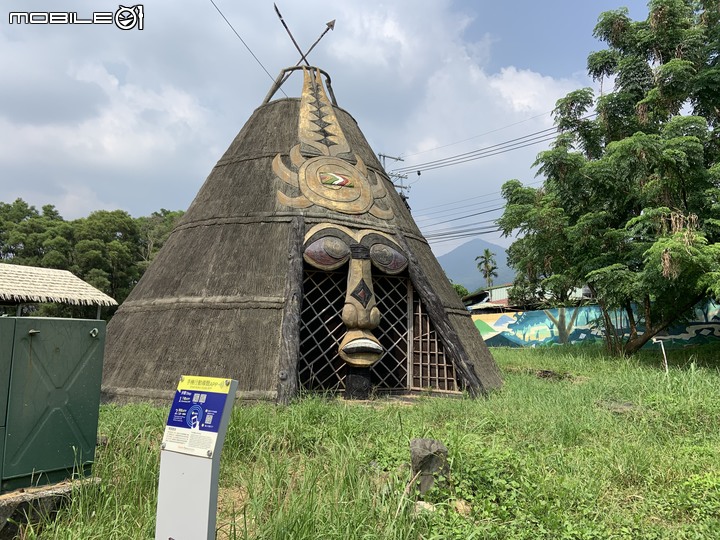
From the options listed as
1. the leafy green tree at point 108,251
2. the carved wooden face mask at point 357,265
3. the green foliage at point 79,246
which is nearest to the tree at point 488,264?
the green foliage at point 79,246

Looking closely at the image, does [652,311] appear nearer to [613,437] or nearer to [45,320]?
[613,437]

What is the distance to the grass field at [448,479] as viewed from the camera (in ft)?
9.53

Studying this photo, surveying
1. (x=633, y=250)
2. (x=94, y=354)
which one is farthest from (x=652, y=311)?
(x=94, y=354)

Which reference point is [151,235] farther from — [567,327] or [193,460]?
[193,460]

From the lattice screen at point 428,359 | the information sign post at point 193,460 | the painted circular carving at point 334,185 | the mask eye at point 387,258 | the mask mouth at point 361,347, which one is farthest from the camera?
the painted circular carving at point 334,185

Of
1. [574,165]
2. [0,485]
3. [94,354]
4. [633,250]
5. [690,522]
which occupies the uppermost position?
[574,165]

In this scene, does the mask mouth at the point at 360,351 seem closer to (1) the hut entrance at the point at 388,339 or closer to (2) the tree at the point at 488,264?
(1) the hut entrance at the point at 388,339

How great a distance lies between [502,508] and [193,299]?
4.94 meters

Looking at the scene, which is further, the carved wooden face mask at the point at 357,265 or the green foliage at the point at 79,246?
the green foliage at the point at 79,246

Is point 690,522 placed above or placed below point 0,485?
below

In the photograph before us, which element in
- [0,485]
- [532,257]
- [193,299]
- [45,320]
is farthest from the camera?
[532,257]

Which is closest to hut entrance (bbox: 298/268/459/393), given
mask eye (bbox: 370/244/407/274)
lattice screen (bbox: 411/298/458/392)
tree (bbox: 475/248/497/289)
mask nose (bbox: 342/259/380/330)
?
lattice screen (bbox: 411/298/458/392)

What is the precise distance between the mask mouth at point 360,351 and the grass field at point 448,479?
0.93 metres

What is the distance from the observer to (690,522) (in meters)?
3.37
